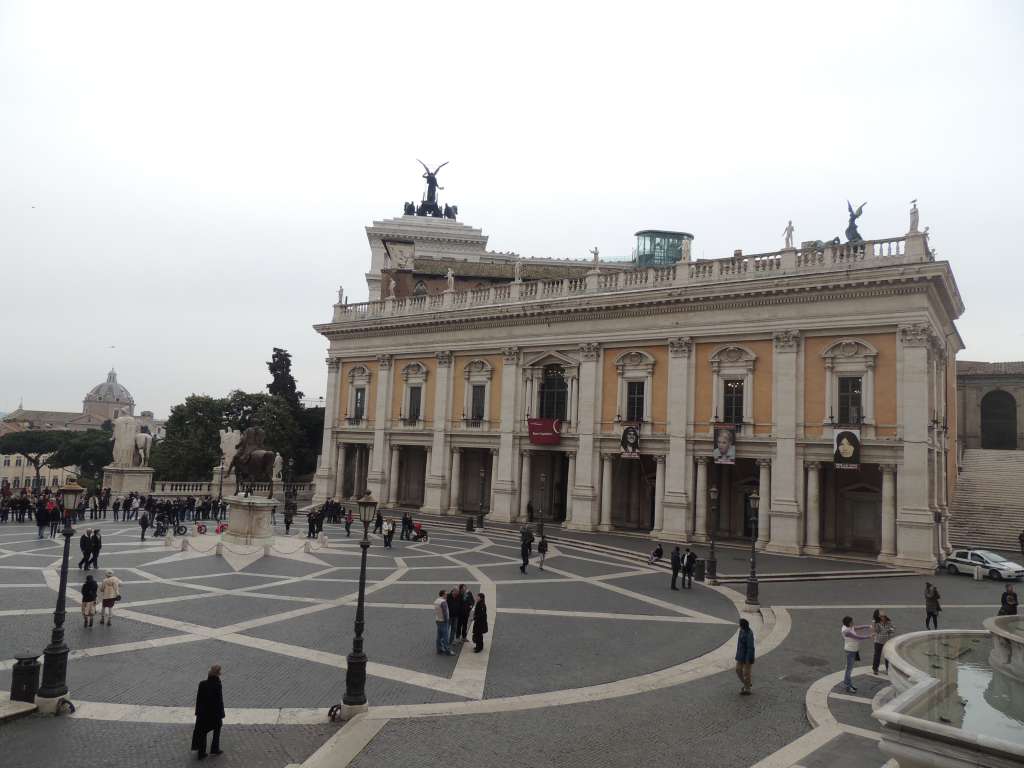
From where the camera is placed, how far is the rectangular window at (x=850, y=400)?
29375mm

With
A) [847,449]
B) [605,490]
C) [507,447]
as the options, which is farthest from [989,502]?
[507,447]

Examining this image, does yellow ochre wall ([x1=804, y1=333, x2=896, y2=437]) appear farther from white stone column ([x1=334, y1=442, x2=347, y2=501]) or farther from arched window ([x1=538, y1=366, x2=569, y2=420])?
white stone column ([x1=334, y1=442, x2=347, y2=501])

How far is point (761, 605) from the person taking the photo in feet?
65.7

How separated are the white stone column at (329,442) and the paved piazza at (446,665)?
23.2 metres

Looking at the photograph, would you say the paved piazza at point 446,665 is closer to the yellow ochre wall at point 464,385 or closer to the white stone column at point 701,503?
the white stone column at point 701,503

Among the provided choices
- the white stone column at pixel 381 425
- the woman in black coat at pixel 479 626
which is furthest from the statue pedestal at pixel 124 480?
the woman in black coat at pixel 479 626

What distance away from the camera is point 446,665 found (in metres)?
13.2

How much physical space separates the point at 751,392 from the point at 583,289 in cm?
1133

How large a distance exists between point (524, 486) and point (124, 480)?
25248 mm

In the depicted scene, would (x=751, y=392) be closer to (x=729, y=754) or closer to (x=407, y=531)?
(x=407, y=531)

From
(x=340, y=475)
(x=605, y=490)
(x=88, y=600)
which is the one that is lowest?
(x=88, y=600)

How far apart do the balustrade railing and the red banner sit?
7295 mm

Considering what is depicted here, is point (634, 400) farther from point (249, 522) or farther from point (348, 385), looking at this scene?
point (348, 385)

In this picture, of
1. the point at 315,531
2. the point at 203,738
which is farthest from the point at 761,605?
the point at 315,531
